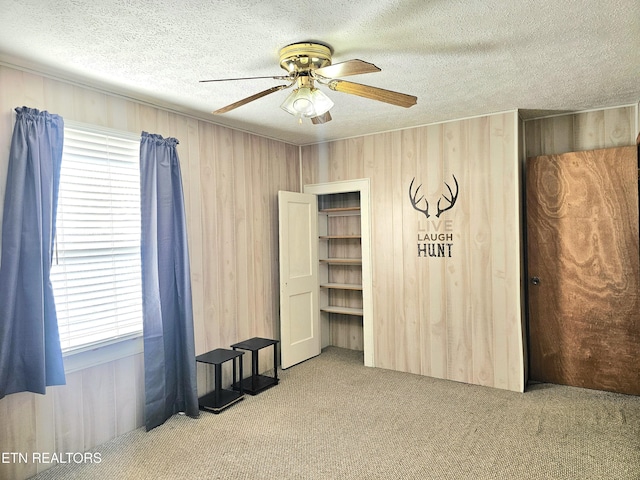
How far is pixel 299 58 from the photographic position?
237 cm

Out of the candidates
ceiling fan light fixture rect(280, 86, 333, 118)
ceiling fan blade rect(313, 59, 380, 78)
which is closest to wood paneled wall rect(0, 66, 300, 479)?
ceiling fan light fixture rect(280, 86, 333, 118)

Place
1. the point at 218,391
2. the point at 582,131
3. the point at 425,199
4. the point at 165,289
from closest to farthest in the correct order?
1. the point at 165,289
2. the point at 218,391
3. the point at 582,131
4. the point at 425,199

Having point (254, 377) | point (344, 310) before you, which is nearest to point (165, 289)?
point (254, 377)

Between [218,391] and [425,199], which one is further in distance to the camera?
[425,199]

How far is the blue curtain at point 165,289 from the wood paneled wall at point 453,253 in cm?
201

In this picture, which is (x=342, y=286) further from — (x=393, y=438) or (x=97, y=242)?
(x=97, y=242)

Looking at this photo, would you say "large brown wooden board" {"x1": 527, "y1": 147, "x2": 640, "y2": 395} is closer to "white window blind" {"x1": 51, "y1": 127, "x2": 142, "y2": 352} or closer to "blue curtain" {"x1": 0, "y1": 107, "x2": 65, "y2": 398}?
"white window blind" {"x1": 51, "y1": 127, "x2": 142, "y2": 352}

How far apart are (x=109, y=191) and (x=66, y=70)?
2.67 feet

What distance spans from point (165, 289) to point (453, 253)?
2600 millimetres

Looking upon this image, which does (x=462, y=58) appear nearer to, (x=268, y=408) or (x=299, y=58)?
(x=299, y=58)

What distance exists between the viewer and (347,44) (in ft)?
7.68

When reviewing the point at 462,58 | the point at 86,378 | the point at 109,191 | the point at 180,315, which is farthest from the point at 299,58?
the point at 86,378

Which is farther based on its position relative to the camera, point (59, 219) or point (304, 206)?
point (304, 206)

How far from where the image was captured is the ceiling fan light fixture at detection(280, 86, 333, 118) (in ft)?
7.63
